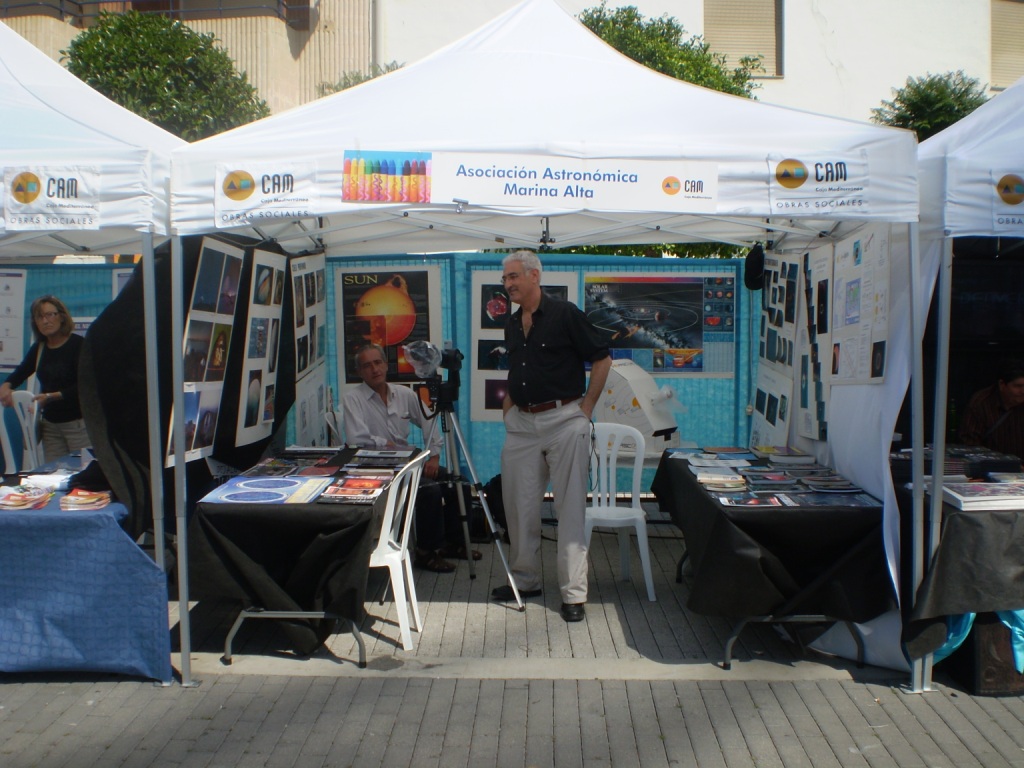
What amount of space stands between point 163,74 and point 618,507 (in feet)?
32.2

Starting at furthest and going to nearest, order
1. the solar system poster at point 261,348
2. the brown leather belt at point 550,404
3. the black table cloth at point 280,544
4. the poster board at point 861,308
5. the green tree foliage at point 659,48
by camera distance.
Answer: the green tree foliage at point 659,48 → the solar system poster at point 261,348 → the brown leather belt at point 550,404 → the poster board at point 861,308 → the black table cloth at point 280,544

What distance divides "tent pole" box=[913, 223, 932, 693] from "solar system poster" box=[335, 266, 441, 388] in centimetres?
359

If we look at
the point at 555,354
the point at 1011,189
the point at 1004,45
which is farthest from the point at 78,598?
the point at 1004,45

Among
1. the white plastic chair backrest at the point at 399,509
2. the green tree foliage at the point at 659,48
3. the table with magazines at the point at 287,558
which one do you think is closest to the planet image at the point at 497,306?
the white plastic chair backrest at the point at 399,509

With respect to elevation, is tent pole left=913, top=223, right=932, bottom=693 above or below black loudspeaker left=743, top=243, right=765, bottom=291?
below

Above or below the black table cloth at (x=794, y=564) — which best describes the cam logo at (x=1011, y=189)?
above

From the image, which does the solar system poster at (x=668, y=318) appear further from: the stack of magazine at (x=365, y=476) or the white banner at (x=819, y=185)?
the white banner at (x=819, y=185)

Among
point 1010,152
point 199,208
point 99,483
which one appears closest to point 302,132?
point 199,208

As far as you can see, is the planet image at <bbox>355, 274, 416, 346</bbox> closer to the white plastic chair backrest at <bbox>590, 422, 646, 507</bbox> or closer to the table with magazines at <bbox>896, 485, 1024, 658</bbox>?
the white plastic chair backrest at <bbox>590, 422, 646, 507</bbox>

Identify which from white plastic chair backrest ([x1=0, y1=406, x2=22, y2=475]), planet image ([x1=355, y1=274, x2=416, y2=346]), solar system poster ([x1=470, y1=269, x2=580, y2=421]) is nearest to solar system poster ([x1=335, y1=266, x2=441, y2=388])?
planet image ([x1=355, y1=274, x2=416, y2=346])

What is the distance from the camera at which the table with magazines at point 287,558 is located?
3.54m

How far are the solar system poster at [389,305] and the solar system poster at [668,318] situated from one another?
117 centimetres

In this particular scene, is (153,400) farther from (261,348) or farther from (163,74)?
(163,74)

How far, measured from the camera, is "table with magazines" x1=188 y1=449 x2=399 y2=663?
11.6 ft
